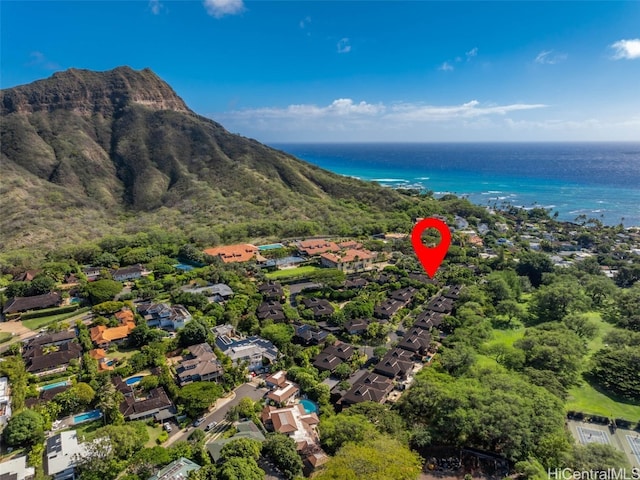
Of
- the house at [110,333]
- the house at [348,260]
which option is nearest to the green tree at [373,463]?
the house at [110,333]

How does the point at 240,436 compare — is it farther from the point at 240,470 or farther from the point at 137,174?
the point at 137,174

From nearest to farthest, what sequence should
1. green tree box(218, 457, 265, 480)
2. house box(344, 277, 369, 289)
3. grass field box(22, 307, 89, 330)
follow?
green tree box(218, 457, 265, 480) → grass field box(22, 307, 89, 330) → house box(344, 277, 369, 289)

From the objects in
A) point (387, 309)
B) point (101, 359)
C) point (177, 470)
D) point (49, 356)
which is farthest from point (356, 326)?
point (49, 356)

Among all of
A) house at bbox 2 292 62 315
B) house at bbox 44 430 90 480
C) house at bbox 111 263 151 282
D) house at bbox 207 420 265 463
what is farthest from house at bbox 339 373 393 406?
house at bbox 111 263 151 282

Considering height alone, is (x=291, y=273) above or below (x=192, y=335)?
below

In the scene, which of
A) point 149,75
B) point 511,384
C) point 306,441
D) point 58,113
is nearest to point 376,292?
point 511,384

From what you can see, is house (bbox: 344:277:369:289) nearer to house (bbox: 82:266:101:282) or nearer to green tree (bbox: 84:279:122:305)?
green tree (bbox: 84:279:122:305)

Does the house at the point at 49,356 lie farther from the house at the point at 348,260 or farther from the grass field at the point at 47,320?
the house at the point at 348,260
